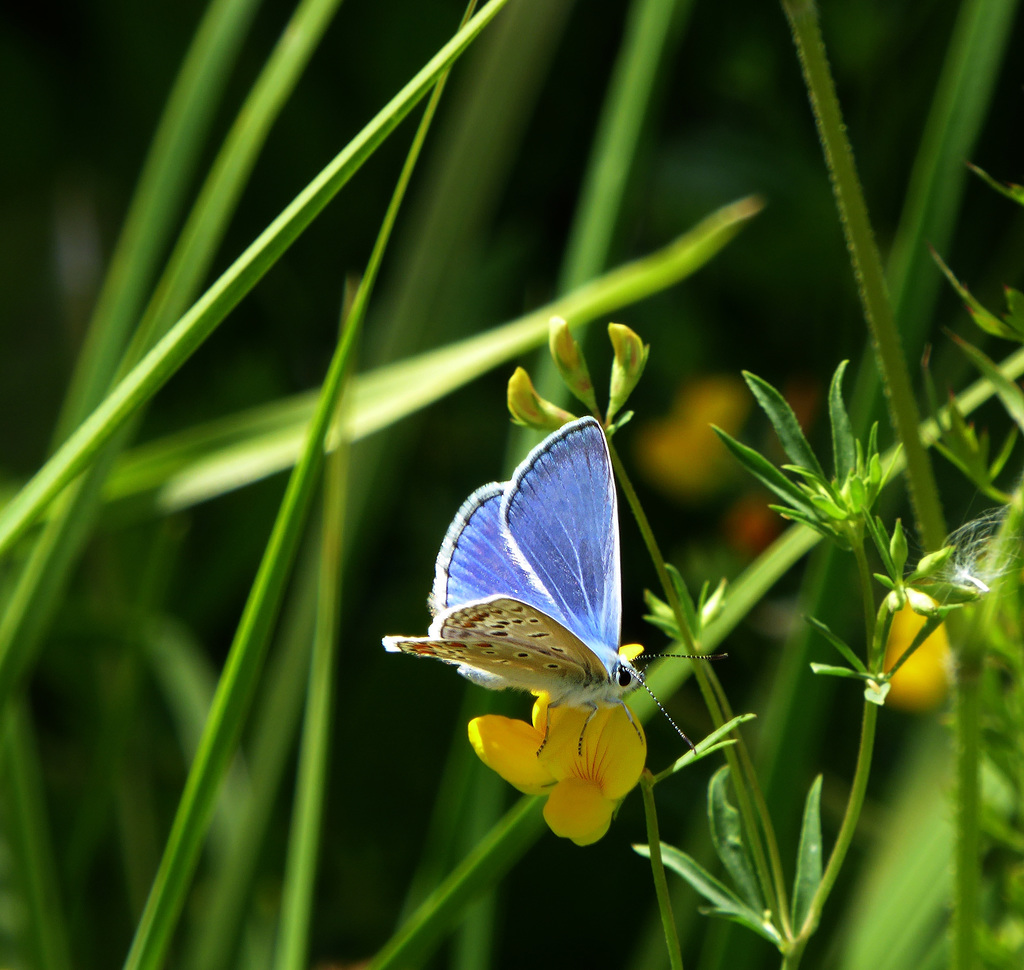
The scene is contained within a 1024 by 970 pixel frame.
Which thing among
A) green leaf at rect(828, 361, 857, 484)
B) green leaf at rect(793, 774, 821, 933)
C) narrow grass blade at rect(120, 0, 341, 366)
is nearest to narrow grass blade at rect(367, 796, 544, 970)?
green leaf at rect(793, 774, 821, 933)

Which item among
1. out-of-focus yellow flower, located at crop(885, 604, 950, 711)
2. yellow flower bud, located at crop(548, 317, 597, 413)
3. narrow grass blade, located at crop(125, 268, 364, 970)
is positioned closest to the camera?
yellow flower bud, located at crop(548, 317, 597, 413)

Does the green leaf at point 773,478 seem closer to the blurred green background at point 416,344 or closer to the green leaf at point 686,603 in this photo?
the green leaf at point 686,603

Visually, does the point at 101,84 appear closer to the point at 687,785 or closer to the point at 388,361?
the point at 388,361

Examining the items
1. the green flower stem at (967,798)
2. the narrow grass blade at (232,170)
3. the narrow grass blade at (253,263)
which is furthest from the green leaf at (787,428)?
the narrow grass blade at (232,170)

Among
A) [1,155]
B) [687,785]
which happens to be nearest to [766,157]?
[687,785]

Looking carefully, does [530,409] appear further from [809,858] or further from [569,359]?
[809,858]

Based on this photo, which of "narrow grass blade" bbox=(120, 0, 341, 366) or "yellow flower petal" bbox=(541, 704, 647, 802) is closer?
"yellow flower petal" bbox=(541, 704, 647, 802)

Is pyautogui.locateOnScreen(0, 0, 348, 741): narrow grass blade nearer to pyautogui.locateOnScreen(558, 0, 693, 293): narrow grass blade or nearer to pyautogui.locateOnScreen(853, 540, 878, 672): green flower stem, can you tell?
pyautogui.locateOnScreen(558, 0, 693, 293): narrow grass blade
